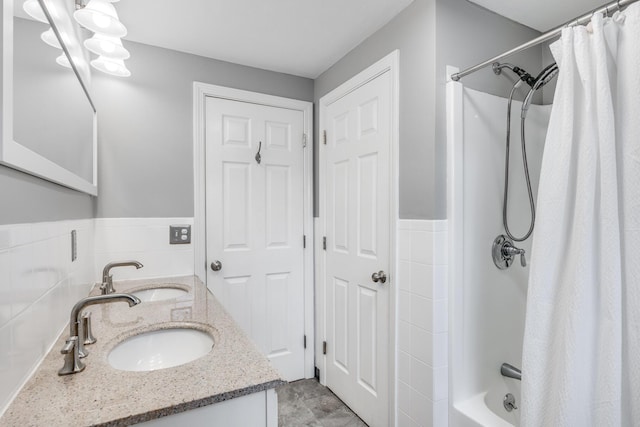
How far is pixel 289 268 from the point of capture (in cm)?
245

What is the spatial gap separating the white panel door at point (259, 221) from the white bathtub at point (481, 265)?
3.99 feet

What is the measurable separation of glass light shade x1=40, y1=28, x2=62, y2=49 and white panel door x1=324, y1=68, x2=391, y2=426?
1.40 meters

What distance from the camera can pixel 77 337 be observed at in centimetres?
88

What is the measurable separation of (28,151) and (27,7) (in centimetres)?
34

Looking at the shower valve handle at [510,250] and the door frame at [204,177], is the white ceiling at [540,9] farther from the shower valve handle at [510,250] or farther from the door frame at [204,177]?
the door frame at [204,177]

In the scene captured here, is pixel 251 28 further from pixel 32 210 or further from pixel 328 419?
pixel 328 419

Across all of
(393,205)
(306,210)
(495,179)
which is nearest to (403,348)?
(393,205)

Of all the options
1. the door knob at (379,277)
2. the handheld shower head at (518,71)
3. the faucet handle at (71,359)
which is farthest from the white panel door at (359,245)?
the faucet handle at (71,359)

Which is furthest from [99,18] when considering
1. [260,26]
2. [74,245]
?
[74,245]

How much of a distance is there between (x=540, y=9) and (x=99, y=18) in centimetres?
204

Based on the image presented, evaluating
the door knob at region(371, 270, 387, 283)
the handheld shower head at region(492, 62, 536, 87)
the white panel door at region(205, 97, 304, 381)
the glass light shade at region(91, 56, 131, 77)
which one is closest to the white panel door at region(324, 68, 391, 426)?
the door knob at region(371, 270, 387, 283)

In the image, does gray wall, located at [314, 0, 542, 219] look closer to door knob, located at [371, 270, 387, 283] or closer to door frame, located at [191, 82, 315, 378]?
door knob, located at [371, 270, 387, 283]

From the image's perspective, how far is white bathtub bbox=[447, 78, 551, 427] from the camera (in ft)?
5.01

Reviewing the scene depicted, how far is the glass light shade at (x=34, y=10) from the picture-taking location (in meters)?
0.78
